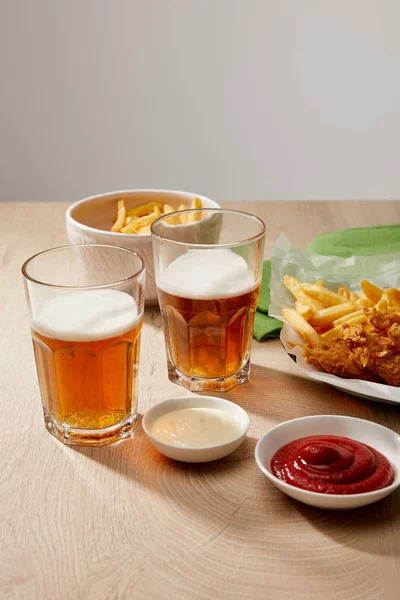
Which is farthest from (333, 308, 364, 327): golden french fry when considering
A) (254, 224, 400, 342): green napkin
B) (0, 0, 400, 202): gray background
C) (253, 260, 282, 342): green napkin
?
(0, 0, 400, 202): gray background

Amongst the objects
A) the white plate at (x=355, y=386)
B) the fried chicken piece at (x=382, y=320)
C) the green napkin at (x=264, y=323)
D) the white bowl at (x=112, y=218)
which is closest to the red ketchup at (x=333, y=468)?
the white plate at (x=355, y=386)

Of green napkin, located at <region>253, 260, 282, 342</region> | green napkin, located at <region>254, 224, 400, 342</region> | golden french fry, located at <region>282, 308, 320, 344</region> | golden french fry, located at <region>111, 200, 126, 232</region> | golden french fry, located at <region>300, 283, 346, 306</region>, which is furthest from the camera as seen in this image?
green napkin, located at <region>254, 224, 400, 342</region>

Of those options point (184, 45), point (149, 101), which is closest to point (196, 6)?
point (184, 45)

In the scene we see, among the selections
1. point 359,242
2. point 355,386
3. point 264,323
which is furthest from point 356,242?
point 355,386

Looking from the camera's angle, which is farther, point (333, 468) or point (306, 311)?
point (306, 311)

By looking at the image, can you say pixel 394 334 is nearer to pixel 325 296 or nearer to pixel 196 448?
pixel 325 296

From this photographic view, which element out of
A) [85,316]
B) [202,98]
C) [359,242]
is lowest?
[202,98]

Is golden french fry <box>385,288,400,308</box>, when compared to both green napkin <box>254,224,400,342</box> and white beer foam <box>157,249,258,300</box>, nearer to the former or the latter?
white beer foam <box>157,249,258,300</box>
